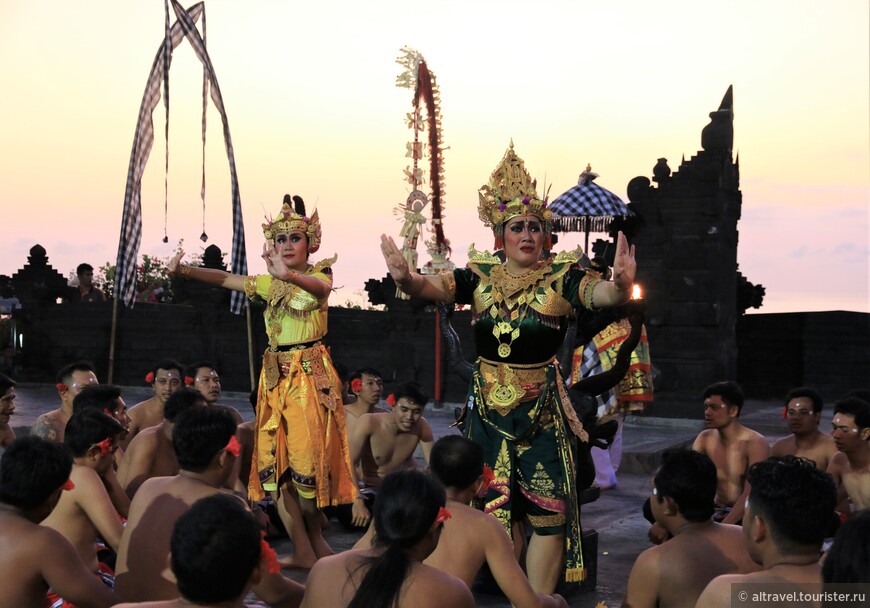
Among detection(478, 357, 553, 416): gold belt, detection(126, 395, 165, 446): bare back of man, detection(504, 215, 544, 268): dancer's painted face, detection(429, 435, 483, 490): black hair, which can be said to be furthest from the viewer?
detection(126, 395, 165, 446): bare back of man

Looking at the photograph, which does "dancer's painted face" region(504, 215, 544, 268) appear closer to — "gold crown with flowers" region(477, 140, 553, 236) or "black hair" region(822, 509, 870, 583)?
"gold crown with flowers" region(477, 140, 553, 236)

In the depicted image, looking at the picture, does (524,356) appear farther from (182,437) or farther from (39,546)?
(39,546)

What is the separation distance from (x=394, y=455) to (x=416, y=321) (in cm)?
791

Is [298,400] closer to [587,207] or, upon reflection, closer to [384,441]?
[384,441]

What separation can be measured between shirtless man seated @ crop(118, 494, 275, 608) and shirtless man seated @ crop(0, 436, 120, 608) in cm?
108

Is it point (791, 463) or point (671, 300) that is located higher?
point (671, 300)

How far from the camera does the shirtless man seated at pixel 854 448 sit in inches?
260

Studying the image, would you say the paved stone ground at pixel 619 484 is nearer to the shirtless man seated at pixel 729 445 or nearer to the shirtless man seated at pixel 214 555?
the shirtless man seated at pixel 729 445

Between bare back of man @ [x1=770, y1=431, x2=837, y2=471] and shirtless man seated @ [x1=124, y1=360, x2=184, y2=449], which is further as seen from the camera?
shirtless man seated @ [x1=124, y1=360, x2=184, y2=449]

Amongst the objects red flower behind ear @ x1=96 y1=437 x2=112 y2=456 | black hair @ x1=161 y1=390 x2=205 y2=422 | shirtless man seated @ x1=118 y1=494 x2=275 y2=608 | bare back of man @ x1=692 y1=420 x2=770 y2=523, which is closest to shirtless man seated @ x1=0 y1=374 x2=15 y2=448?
black hair @ x1=161 y1=390 x2=205 y2=422

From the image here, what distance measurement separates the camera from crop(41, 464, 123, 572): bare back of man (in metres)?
4.75

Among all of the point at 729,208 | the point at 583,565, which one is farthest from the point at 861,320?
the point at 583,565

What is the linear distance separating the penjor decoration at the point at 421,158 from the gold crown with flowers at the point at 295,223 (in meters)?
7.06

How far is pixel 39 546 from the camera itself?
3.76 meters
